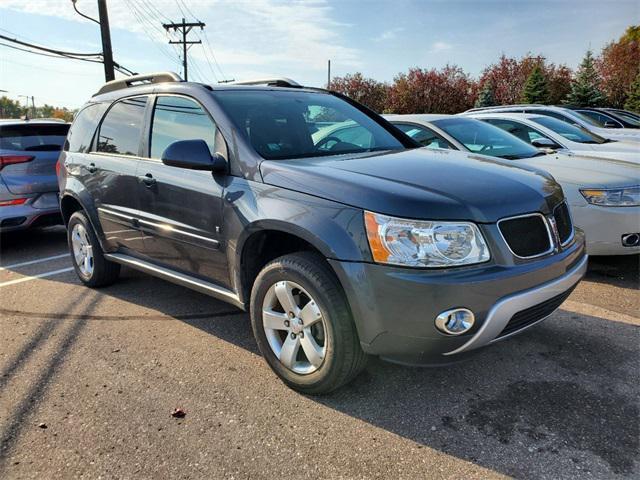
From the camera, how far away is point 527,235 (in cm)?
257

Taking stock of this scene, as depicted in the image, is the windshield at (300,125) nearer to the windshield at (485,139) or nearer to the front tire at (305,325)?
the front tire at (305,325)

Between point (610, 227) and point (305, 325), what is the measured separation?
3157mm

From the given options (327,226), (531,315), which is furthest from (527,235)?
(327,226)

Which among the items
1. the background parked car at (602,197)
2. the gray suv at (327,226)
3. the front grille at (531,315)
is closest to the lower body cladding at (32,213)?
the gray suv at (327,226)

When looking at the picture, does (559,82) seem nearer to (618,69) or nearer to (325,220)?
(618,69)

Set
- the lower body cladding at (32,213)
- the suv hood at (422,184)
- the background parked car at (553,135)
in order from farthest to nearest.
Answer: the background parked car at (553,135), the lower body cladding at (32,213), the suv hood at (422,184)

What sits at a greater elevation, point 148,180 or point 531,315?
point 148,180

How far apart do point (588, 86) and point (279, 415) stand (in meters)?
35.4

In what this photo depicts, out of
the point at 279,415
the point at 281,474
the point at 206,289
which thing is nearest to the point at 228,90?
the point at 206,289

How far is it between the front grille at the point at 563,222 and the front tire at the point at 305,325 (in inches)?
51.9

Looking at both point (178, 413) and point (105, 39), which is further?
point (105, 39)

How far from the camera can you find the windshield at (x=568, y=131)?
712cm

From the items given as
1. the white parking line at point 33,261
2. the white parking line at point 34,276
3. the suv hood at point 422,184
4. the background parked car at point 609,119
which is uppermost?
the background parked car at point 609,119

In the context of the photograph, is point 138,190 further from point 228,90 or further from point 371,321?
point 371,321
